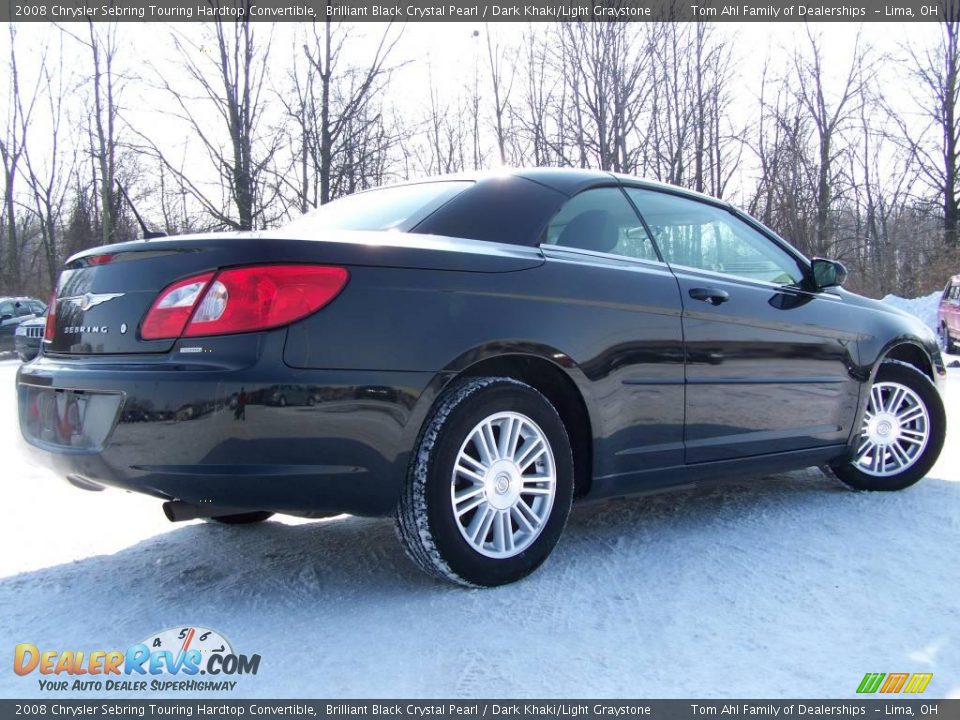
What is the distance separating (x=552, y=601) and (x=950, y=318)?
16.1 metres

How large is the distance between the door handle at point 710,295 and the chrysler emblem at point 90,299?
2174 mm

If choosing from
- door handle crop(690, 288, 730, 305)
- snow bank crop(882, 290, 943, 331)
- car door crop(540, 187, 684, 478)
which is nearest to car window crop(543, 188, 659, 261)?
car door crop(540, 187, 684, 478)

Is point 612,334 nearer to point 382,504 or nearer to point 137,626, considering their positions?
point 382,504

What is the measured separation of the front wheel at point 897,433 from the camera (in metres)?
4.16

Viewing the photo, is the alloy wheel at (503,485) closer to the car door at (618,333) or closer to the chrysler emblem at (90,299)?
the car door at (618,333)

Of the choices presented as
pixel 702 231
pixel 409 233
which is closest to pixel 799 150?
pixel 702 231

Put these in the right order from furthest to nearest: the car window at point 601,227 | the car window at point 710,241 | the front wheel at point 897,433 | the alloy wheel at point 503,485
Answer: the front wheel at point 897,433 → the car window at point 710,241 → the car window at point 601,227 → the alloy wheel at point 503,485

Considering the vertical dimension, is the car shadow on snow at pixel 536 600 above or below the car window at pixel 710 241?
below

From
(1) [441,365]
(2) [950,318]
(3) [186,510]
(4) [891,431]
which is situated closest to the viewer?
(3) [186,510]

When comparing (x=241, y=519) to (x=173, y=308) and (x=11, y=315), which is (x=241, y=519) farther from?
(x=11, y=315)

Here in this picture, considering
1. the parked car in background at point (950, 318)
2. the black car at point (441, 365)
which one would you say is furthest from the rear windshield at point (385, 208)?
the parked car in background at point (950, 318)

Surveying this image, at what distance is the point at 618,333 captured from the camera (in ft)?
9.89
